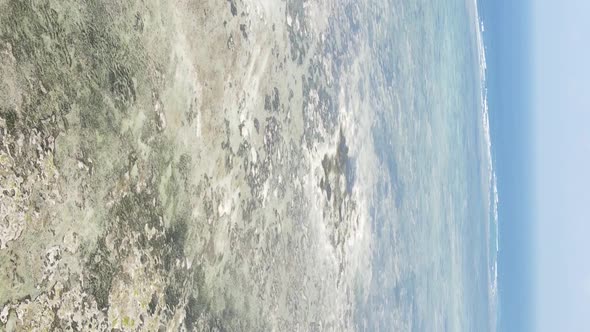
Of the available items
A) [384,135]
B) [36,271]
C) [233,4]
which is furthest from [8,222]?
[384,135]

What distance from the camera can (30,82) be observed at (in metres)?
2.61

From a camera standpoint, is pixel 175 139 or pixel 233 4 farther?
pixel 233 4

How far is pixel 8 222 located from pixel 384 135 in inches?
235

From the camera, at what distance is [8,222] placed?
246 centimetres

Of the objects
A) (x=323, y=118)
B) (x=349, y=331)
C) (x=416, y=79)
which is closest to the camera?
(x=323, y=118)

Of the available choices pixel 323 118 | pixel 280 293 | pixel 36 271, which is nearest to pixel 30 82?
pixel 36 271

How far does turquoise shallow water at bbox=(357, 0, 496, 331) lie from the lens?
797 cm

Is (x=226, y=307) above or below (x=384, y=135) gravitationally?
below

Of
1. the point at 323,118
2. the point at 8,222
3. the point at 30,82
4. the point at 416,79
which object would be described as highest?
the point at 416,79

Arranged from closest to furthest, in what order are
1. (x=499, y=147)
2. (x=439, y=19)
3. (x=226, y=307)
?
(x=226, y=307) → (x=439, y=19) → (x=499, y=147)

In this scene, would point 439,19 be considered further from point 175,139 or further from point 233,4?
point 175,139

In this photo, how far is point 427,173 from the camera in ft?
35.3

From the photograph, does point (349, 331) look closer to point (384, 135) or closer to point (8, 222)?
point (384, 135)

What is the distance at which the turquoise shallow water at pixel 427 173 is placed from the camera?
7973 mm
